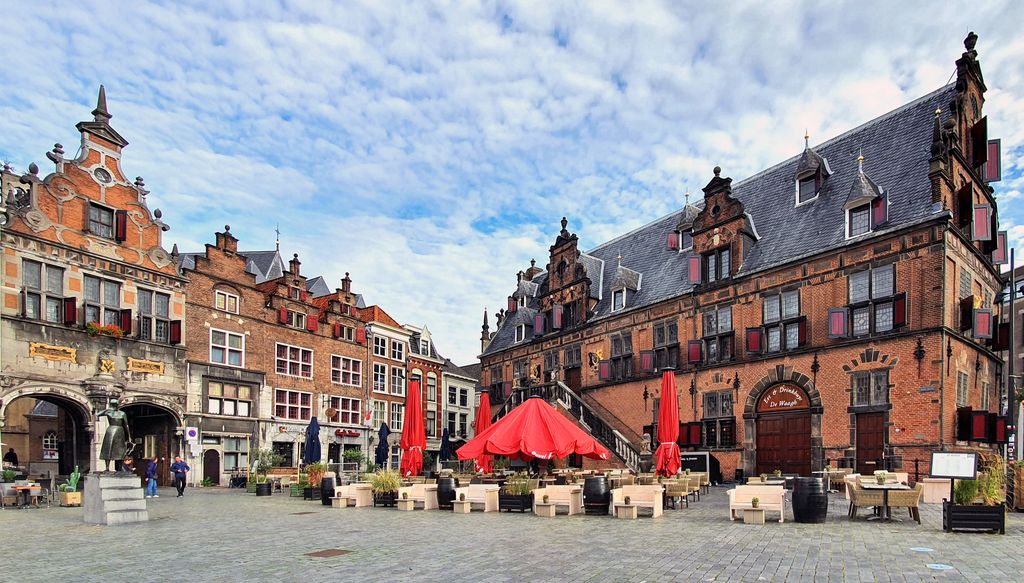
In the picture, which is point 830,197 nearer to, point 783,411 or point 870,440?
point 783,411

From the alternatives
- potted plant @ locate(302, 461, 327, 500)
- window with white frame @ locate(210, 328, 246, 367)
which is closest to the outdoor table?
potted plant @ locate(302, 461, 327, 500)

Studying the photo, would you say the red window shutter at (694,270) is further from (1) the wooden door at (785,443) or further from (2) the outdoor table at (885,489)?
(2) the outdoor table at (885,489)

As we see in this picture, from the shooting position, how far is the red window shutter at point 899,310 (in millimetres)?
21703

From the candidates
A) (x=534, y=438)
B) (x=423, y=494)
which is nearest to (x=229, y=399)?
(x=423, y=494)

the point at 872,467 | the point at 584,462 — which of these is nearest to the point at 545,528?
the point at 872,467

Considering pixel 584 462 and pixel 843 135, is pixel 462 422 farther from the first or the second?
pixel 843 135

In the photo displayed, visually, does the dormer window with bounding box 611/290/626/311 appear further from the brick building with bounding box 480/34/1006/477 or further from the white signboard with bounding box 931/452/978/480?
the white signboard with bounding box 931/452/978/480

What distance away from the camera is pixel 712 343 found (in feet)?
94.1

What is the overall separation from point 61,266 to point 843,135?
30.2 metres

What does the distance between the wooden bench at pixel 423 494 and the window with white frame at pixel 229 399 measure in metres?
18.4

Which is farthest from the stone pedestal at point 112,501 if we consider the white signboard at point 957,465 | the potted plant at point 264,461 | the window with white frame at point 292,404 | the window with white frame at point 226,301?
the window with white frame at point 292,404

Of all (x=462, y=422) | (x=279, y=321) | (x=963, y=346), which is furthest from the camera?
(x=462, y=422)

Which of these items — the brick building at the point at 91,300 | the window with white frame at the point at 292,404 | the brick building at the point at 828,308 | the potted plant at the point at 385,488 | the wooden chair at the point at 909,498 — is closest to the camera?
the wooden chair at the point at 909,498

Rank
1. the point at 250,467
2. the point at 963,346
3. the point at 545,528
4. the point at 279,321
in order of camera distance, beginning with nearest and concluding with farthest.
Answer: the point at 545,528
the point at 963,346
the point at 250,467
the point at 279,321
